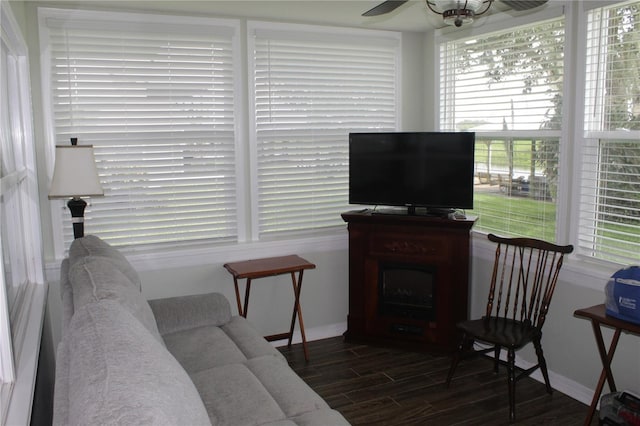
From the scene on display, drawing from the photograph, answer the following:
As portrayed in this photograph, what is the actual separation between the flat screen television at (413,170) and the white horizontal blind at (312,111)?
1.05 feet

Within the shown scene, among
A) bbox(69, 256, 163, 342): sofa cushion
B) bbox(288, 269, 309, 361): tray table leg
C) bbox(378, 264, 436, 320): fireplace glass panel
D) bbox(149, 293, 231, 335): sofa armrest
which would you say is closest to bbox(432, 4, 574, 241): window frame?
bbox(378, 264, 436, 320): fireplace glass panel

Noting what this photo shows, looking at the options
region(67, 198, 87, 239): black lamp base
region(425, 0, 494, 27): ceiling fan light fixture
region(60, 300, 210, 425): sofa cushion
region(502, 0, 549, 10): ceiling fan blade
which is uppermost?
region(502, 0, 549, 10): ceiling fan blade

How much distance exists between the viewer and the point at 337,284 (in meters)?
4.41

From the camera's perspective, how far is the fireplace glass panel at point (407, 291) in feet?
13.1

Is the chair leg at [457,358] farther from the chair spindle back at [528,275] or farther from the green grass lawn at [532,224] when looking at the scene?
the green grass lawn at [532,224]

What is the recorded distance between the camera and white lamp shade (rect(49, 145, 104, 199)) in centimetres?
306

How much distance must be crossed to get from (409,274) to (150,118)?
2190 mm

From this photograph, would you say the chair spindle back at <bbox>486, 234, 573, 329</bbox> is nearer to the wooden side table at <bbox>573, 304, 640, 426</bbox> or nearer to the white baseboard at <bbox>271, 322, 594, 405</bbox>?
the white baseboard at <bbox>271, 322, 594, 405</bbox>

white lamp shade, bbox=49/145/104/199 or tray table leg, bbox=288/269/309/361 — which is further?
tray table leg, bbox=288/269/309/361

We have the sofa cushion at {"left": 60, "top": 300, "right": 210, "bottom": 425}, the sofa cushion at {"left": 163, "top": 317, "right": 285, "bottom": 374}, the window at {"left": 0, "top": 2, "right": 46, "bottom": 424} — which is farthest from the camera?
the sofa cushion at {"left": 163, "top": 317, "right": 285, "bottom": 374}

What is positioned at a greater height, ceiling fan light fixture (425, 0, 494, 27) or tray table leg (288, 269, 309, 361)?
ceiling fan light fixture (425, 0, 494, 27)

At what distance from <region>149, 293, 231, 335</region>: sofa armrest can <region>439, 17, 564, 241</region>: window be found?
2150 mm

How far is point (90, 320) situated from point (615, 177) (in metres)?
2.87

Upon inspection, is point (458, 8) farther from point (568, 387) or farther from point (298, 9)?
point (568, 387)
